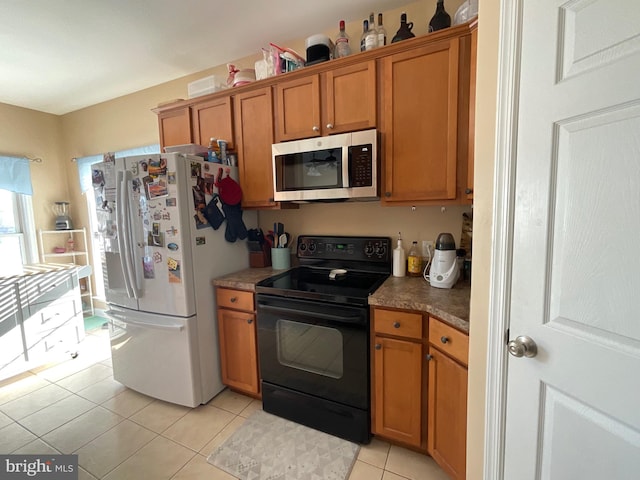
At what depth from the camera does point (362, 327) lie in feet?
4.86

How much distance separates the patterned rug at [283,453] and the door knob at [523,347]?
1137mm

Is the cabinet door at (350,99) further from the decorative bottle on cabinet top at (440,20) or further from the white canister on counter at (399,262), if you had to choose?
the white canister on counter at (399,262)

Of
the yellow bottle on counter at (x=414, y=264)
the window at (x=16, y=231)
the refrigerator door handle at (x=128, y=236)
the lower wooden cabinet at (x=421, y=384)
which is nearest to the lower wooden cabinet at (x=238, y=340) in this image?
the refrigerator door handle at (x=128, y=236)

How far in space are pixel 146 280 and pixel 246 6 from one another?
1.92 metres

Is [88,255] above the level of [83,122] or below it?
below

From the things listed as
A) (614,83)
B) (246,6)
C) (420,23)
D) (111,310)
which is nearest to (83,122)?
(111,310)

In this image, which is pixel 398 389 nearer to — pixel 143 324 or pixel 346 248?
pixel 346 248

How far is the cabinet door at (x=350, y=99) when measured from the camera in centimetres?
165

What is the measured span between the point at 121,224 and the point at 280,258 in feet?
3.65

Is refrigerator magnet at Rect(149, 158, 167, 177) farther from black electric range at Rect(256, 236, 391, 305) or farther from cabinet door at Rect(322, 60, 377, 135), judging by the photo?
cabinet door at Rect(322, 60, 377, 135)

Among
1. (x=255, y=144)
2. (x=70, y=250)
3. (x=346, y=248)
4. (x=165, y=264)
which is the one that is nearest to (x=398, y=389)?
(x=346, y=248)

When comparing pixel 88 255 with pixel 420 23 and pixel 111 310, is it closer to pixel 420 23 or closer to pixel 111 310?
pixel 111 310

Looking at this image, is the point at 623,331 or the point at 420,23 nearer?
the point at 623,331

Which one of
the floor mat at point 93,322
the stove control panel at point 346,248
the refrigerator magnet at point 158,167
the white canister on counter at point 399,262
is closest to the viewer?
the refrigerator magnet at point 158,167
